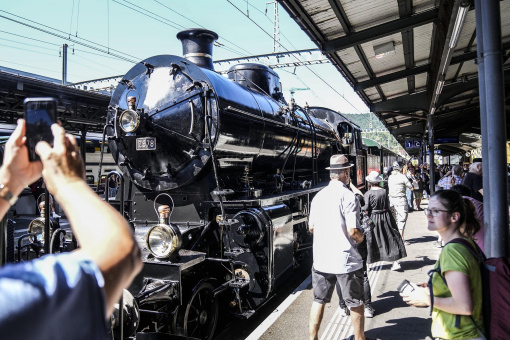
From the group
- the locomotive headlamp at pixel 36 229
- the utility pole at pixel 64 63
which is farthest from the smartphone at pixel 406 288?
the utility pole at pixel 64 63

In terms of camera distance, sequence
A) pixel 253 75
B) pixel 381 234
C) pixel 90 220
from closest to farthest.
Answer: pixel 90 220 → pixel 381 234 → pixel 253 75

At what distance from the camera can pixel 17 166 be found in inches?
40.9

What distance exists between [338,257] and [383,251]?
2.21 metres

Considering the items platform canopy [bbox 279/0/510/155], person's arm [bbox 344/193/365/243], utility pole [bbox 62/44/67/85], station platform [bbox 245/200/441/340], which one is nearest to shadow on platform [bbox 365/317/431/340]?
station platform [bbox 245/200/441/340]

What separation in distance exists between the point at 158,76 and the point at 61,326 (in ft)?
13.7

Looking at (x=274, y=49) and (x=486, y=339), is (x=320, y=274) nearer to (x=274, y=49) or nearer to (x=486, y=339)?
(x=486, y=339)

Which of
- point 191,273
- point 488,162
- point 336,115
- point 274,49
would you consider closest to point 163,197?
point 191,273

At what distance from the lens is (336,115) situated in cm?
1029

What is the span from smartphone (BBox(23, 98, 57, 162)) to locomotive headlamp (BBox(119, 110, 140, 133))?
323cm

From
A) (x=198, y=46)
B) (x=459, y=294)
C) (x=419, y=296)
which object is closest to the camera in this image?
(x=459, y=294)

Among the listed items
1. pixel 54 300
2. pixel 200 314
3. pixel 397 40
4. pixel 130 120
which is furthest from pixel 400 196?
pixel 54 300

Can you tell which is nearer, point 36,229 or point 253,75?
point 36,229

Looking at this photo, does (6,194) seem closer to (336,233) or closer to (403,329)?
(336,233)

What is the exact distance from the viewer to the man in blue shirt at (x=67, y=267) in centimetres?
75
